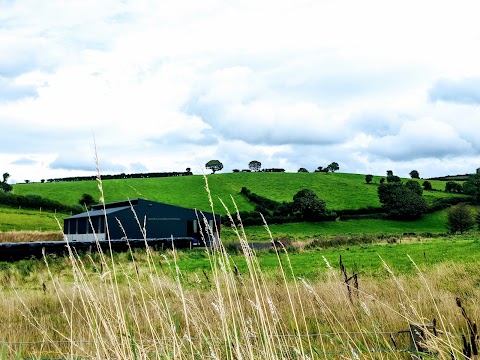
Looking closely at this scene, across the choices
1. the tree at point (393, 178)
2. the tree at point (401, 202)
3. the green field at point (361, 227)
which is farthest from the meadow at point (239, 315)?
the tree at point (393, 178)

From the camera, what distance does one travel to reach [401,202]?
3482 inches

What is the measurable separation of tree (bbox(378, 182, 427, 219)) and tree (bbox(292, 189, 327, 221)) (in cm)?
1215

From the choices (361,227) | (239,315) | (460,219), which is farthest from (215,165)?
(239,315)

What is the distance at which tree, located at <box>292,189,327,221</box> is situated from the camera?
86.8 meters

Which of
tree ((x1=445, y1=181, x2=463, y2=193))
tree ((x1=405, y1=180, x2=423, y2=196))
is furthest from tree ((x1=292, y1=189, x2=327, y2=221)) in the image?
tree ((x1=445, y1=181, x2=463, y2=193))

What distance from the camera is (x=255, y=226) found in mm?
81812

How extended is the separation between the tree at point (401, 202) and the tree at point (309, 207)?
39.9ft

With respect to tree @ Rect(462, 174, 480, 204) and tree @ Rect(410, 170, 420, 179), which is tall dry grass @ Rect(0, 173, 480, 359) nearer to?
Result: tree @ Rect(462, 174, 480, 204)

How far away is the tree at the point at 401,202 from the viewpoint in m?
87.8

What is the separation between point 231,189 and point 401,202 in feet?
105

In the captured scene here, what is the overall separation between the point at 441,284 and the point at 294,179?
317ft

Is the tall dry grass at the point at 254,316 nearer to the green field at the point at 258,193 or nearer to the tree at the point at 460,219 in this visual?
the tree at the point at 460,219

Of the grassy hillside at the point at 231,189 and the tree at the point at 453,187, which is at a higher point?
the grassy hillside at the point at 231,189

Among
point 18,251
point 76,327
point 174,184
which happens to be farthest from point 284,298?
point 174,184
